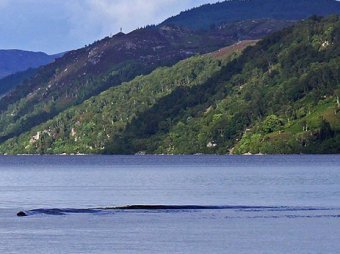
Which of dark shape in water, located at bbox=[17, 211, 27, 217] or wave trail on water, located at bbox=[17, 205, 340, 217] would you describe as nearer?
dark shape in water, located at bbox=[17, 211, 27, 217]

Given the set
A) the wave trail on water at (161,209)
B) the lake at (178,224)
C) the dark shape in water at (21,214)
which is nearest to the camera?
the lake at (178,224)

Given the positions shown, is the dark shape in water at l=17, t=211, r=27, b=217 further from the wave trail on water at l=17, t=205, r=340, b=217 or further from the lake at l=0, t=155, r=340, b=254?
the lake at l=0, t=155, r=340, b=254

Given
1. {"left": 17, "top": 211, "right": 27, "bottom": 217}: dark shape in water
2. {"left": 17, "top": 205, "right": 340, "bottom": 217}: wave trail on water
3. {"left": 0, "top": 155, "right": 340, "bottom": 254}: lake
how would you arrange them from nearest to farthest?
{"left": 0, "top": 155, "right": 340, "bottom": 254}: lake
{"left": 17, "top": 211, "right": 27, "bottom": 217}: dark shape in water
{"left": 17, "top": 205, "right": 340, "bottom": 217}: wave trail on water

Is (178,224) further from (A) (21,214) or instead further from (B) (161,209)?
(A) (21,214)

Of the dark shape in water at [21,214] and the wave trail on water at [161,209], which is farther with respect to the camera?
the wave trail on water at [161,209]

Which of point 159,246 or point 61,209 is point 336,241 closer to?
point 159,246

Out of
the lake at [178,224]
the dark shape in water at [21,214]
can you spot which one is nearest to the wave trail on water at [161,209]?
the dark shape in water at [21,214]

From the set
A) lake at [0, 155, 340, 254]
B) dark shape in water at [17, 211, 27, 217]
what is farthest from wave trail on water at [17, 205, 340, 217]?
lake at [0, 155, 340, 254]

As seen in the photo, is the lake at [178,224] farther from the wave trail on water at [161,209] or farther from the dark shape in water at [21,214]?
the dark shape in water at [21,214]

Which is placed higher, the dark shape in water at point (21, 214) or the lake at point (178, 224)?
the dark shape in water at point (21, 214)

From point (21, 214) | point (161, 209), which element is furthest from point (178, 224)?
point (21, 214)

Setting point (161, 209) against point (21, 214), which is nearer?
point (21, 214)

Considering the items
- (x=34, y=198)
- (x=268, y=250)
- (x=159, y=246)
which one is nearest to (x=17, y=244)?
(x=159, y=246)

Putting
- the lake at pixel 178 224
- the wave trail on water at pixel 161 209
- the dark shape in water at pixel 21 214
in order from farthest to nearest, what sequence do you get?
the wave trail on water at pixel 161 209 < the dark shape in water at pixel 21 214 < the lake at pixel 178 224
